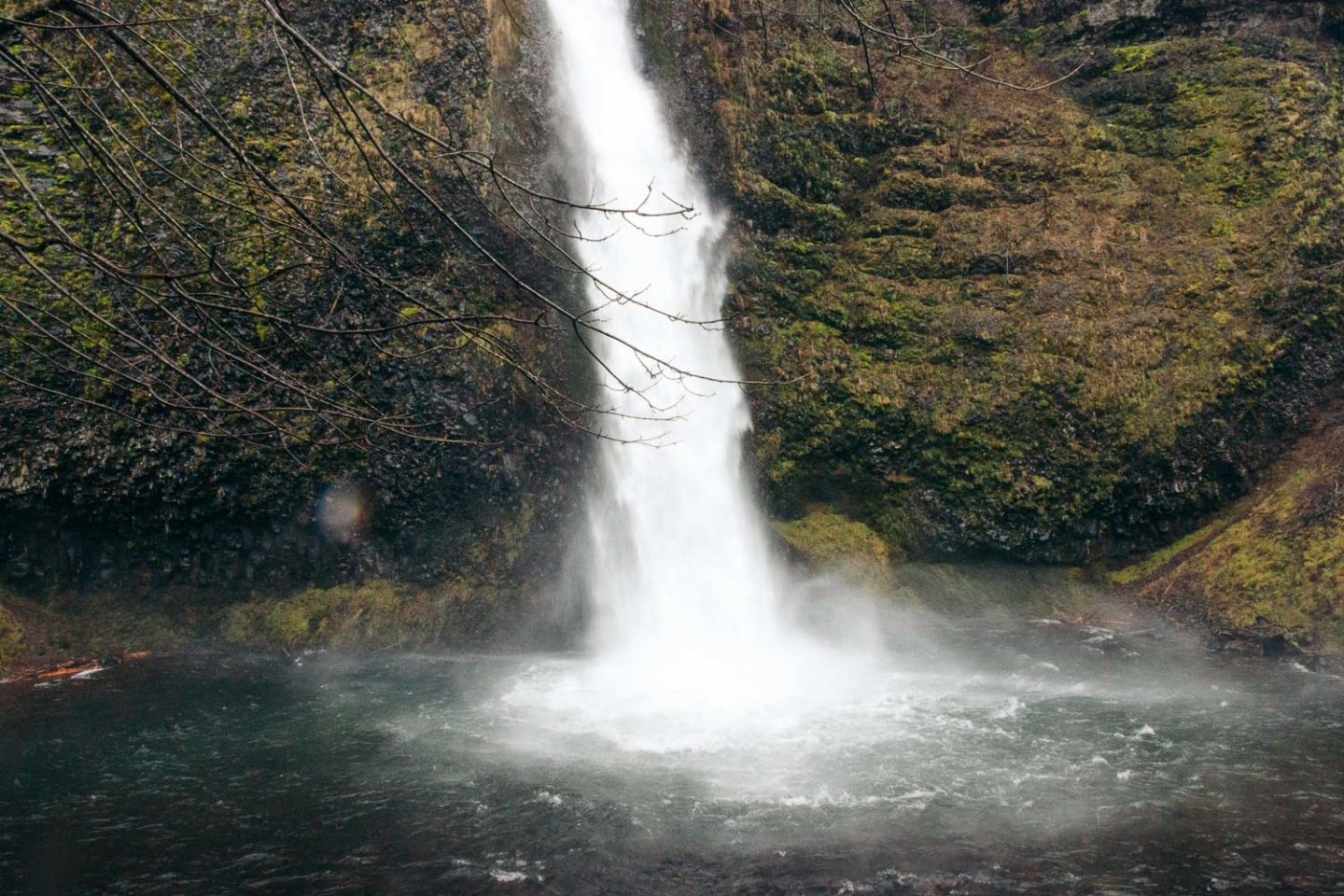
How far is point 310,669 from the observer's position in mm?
12711

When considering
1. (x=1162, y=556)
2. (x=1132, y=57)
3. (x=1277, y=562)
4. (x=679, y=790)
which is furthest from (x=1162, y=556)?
(x=679, y=790)

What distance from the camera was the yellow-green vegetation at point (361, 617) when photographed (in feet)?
44.5

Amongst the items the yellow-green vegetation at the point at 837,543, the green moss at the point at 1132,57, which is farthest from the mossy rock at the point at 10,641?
the green moss at the point at 1132,57

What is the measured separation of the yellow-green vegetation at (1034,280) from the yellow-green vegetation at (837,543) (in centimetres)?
27

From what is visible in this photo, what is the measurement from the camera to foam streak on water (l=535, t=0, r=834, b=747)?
46.4ft

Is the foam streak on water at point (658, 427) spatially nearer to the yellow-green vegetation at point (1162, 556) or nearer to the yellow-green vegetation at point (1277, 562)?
the yellow-green vegetation at point (1162, 556)

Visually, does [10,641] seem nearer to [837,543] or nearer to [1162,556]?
[837,543]

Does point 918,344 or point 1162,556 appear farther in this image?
point 918,344

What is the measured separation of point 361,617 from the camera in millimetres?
13781

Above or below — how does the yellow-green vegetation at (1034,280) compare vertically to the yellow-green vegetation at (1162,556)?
above

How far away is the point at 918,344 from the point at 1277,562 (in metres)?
5.87

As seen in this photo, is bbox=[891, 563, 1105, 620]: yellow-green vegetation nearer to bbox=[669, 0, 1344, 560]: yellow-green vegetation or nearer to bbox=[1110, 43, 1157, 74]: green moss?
bbox=[669, 0, 1344, 560]: yellow-green vegetation

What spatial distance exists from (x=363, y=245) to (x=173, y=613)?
5.60 m

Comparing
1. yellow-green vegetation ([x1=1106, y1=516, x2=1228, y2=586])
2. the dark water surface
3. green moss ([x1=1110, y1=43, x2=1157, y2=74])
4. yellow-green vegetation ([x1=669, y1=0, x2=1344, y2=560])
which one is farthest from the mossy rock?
green moss ([x1=1110, y1=43, x2=1157, y2=74])
